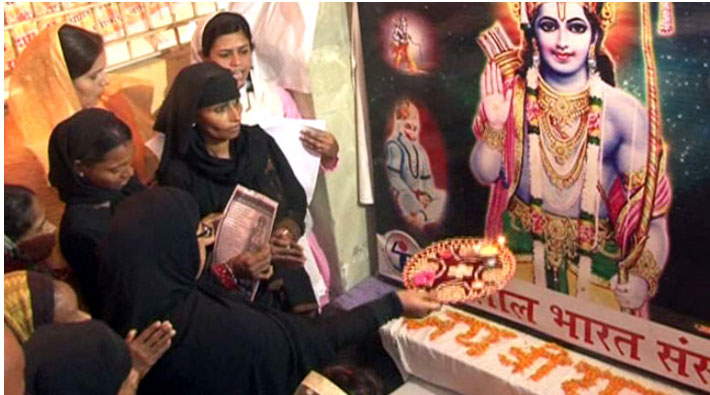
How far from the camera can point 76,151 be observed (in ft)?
7.86

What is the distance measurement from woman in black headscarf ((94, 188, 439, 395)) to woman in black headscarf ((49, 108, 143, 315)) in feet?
0.83

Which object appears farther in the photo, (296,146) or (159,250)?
(296,146)

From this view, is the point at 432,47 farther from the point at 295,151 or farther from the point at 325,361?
the point at 325,361

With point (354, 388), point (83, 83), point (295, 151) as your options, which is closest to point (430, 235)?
point (295, 151)

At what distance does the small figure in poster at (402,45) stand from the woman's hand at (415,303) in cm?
104

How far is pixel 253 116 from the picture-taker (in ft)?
10.5

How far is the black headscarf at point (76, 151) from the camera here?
239 centimetres

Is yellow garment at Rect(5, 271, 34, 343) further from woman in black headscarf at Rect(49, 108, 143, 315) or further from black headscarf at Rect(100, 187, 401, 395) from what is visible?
woman in black headscarf at Rect(49, 108, 143, 315)

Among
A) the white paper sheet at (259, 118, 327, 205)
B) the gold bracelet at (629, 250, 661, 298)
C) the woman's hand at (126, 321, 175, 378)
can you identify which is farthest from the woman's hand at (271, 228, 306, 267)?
the gold bracelet at (629, 250, 661, 298)

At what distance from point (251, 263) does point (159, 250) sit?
0.51 metres

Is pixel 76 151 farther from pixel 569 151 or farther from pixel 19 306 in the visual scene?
pixel 569 151

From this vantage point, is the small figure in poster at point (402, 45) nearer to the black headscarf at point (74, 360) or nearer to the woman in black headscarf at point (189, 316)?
the woman in black headscarf at point (189, 316)

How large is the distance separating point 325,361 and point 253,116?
1105 millimetres

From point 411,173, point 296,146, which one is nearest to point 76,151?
point 296,146
